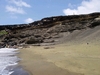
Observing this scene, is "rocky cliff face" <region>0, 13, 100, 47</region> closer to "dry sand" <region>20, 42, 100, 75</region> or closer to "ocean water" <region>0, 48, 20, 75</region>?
"ocean water" <region>0, 48, 20, 75</region>

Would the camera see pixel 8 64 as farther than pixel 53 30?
No

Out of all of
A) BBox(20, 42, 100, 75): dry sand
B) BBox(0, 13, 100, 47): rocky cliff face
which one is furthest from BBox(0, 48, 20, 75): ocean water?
BBox(0, 13, 100, 47): rocky cliff face

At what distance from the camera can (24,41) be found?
40.2m

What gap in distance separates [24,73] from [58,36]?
27776mm

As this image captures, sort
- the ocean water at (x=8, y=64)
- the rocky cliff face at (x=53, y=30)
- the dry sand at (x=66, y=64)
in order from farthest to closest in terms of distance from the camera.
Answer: the rocky cliff face at (x=53, y=30)
the ocean water at (x=8, y=64)
the dry sand at (x=66, y=64)

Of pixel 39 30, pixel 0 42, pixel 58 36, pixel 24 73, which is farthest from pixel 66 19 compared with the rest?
pixel 24 73

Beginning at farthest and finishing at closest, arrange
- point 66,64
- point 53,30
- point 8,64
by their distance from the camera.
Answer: point 53,30 → point 8,64 → point 66,64

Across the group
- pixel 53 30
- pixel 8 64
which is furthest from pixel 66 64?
pixel 53 30

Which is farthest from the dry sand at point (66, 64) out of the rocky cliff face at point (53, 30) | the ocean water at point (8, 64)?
the rocky cliff face at point (53, 30)

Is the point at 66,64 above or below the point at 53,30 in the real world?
below

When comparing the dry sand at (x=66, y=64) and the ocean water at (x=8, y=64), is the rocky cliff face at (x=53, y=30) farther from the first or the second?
the dry sand at (x=66, y=64)

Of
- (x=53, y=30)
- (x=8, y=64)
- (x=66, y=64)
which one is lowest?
(x=8, y=64)

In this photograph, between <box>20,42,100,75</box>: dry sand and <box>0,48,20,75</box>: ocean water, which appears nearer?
<box>20,42,100,75</box>: dry sand

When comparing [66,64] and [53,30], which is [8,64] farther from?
[53,30]
